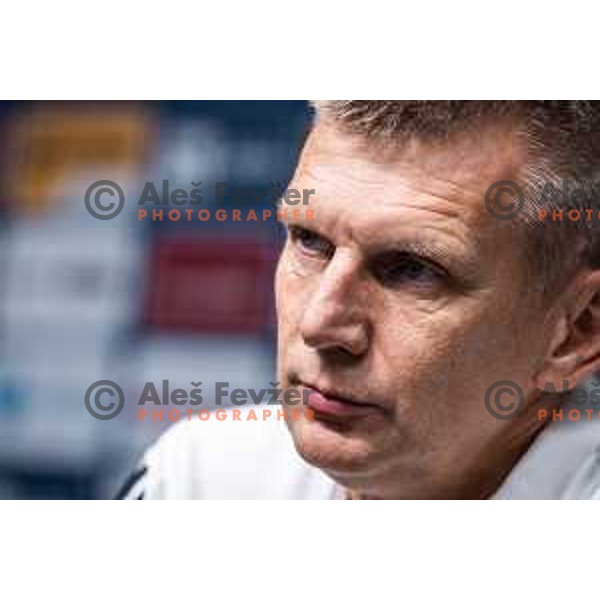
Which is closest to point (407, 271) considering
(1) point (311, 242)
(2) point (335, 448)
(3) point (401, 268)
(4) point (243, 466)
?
(3) point (401, 268)

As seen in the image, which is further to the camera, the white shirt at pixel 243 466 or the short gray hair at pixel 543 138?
the white shirt at pixel 243 466

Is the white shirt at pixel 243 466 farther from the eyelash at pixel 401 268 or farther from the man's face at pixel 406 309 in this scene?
the eyelash at pixel 401 268

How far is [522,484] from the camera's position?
1.31 m

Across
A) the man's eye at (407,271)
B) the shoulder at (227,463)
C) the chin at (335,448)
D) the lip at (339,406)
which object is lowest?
the shoulder at (227,463)

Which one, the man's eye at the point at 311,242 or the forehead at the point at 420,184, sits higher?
the forehead at the point at 420,184

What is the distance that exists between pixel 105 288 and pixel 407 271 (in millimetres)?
461

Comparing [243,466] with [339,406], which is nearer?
[339,406]

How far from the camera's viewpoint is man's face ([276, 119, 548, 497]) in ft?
3.97

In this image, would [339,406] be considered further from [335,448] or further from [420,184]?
[420,184]

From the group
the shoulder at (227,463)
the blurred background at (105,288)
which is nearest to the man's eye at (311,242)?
the blurred background at (105,288)

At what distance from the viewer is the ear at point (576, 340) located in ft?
4.04

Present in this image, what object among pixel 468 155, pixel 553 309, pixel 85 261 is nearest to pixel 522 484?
pixel 553 309

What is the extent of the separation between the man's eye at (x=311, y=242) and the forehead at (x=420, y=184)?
0.03 m

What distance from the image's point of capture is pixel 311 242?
1.29 meters
